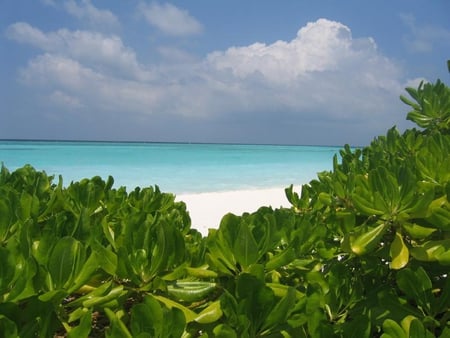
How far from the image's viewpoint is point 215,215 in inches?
273

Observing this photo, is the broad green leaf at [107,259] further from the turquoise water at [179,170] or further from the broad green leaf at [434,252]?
the turquoise water at [179,170]

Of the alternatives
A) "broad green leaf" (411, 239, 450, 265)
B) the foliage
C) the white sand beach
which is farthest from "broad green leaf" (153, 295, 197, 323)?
the white sand beach

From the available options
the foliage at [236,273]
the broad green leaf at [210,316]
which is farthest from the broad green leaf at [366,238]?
the broad green leaf at [210,316]

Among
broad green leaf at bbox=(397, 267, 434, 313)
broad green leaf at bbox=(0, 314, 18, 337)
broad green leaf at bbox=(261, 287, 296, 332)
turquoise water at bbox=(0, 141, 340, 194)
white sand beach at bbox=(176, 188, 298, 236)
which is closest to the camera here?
broad green leaf at bbox=(0, 314, 18, 337)

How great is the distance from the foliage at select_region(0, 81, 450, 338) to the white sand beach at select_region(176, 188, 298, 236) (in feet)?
15.3

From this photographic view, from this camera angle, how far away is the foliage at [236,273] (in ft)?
2.10

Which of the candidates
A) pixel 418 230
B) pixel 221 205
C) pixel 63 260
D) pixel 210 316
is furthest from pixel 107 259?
pixel 221 205

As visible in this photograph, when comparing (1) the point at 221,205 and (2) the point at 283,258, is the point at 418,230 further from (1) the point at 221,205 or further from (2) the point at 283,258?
(1) the point at 221,205

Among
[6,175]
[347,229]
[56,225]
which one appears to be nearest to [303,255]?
[347,229]

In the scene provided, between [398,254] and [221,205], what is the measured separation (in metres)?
7.20

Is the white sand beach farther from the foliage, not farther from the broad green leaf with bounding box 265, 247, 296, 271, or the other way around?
the broad green leaf with bounding box 265, 247, 296, 271

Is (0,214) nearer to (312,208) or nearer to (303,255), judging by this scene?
(303,255)

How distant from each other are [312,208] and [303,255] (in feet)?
1.86

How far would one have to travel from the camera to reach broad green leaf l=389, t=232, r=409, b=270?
0.83 m
